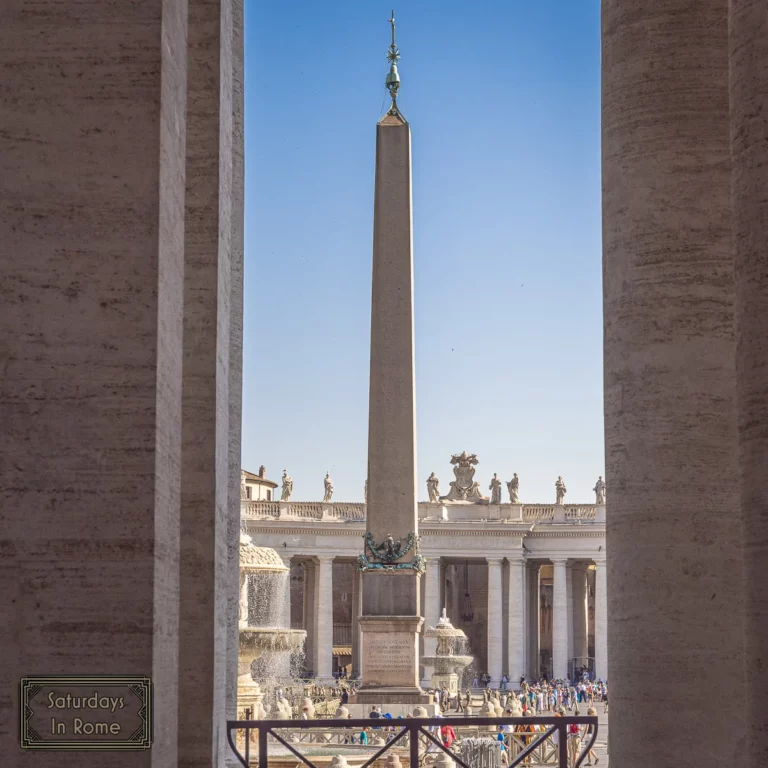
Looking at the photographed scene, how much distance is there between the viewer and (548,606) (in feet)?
383

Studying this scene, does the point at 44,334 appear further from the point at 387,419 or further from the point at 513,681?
the point at 513,681

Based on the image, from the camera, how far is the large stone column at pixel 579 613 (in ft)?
321

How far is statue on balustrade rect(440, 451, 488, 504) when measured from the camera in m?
89.2

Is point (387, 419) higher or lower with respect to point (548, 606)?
higher

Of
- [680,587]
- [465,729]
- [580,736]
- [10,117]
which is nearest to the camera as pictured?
[10,117]

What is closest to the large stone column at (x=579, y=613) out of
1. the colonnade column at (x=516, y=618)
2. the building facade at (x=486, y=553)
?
the building facade at (x=486, y=553)

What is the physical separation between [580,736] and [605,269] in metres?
29.7

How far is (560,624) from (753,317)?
270 ft

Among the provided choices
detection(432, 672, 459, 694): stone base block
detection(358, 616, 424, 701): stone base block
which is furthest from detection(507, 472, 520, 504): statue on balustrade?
detection(358, 616, 424, 701): stone base block

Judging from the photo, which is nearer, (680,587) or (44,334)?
(44,334)

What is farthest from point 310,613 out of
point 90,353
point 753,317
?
point 753,317

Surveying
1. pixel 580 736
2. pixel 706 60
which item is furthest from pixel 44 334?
pixel 580 736

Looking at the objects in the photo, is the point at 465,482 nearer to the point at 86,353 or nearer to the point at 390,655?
the point at 390,655

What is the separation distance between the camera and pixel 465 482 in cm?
8925
